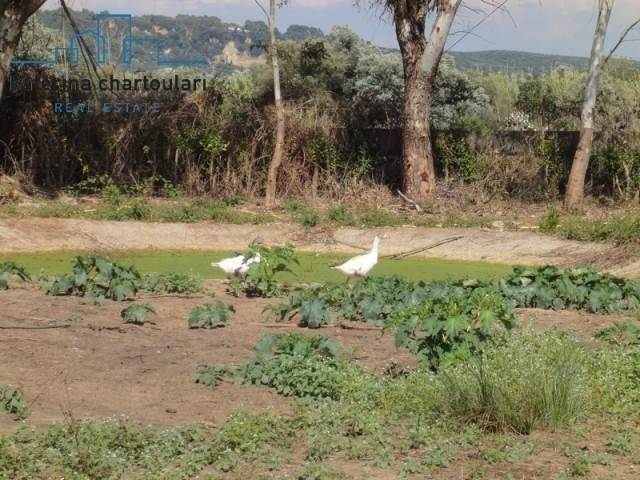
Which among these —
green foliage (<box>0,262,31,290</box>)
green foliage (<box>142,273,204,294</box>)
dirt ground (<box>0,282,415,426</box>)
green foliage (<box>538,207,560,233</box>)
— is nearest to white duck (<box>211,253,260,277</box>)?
green foliage (<box>142,273,204,294</box>)

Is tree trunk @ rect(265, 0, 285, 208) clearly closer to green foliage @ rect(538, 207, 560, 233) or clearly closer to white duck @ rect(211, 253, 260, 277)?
green foliage @ rect(538, 207, 560, 233)

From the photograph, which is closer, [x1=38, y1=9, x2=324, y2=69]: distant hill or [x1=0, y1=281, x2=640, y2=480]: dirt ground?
[x1=0, y1=281, x2=640, y2=480]: dirt ground

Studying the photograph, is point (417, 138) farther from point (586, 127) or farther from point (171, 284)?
point (171, 284)

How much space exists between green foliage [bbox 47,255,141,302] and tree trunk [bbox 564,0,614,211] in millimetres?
15892

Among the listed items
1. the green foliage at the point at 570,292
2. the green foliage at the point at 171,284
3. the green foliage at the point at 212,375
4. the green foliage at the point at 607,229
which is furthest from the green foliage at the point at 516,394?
the green foliage at the point at 607,229

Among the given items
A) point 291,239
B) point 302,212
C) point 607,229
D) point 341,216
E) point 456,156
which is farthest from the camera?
point 456,156

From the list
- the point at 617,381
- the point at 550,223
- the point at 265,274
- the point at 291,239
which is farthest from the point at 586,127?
the point at 617,381

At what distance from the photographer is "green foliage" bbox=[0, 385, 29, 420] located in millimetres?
7396

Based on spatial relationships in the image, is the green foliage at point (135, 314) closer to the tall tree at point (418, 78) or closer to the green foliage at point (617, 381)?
the green foliage at point (617, 381)

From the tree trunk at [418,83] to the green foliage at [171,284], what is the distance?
44.0 feet

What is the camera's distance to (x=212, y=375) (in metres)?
8.55

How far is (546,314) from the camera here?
12.0 meters

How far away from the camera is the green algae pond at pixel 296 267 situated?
16.9 metres

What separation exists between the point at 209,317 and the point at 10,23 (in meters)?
13.0
